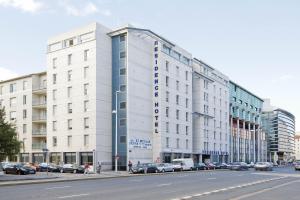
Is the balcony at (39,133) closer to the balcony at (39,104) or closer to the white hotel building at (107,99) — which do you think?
the white hotel building at (107,99)

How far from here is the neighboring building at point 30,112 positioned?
76.4 metres

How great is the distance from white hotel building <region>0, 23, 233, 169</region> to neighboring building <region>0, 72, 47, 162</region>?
176mm

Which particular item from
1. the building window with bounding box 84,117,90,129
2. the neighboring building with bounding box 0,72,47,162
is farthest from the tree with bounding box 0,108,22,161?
the neighboring building with bounding box 0,72,47,162

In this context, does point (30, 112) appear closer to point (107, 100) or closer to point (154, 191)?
point (107, 100)

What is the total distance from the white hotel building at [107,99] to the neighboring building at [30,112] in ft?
0.58

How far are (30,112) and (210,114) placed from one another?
38.9m

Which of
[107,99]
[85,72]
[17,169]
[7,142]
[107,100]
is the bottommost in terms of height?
[17,169]

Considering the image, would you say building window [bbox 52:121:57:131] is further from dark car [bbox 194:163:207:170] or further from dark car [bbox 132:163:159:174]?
dark car [bbox 194:163:207:170]

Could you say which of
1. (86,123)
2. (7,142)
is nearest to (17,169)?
(7,142)

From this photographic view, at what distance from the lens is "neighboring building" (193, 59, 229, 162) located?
90000 mm

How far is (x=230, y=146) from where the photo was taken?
113 meters

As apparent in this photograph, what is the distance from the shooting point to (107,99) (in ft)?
224

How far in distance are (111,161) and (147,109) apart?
10770 mm

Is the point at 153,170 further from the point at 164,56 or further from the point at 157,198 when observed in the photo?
the point at 157,198
